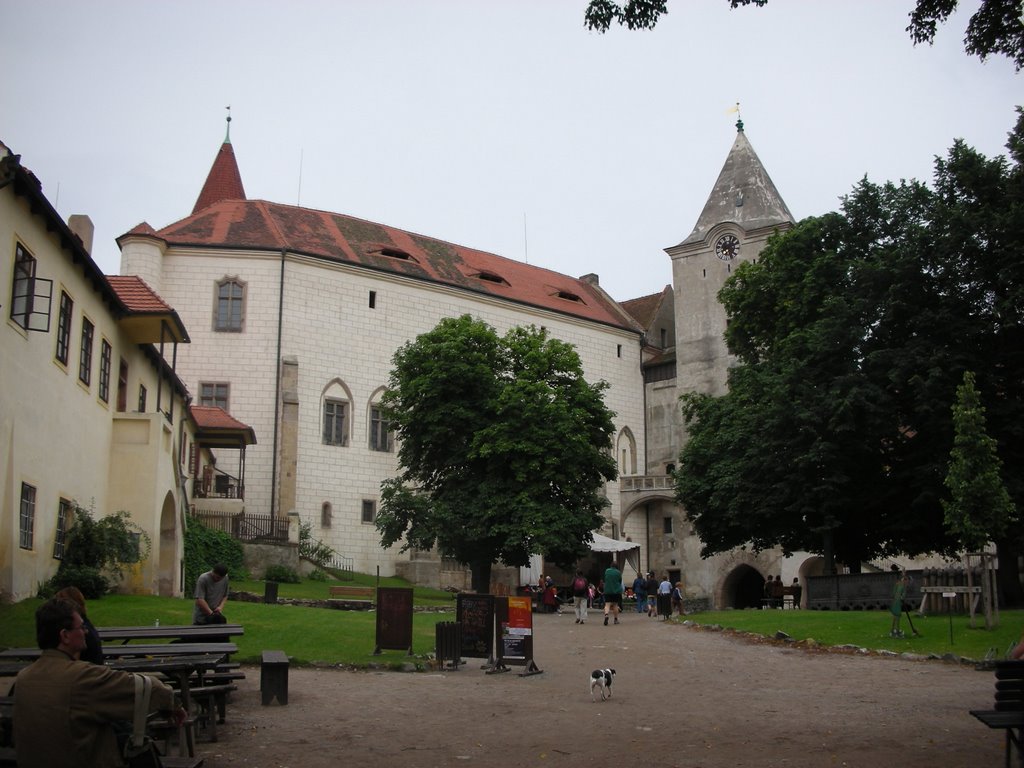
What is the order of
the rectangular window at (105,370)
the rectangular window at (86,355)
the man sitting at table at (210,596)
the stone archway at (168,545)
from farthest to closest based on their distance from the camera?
1. the stone archway at (168,545)
2. the rectangular window at (105,370)
3. the rectangular window at (86,355)
4. the man sitting at table at (210,596)

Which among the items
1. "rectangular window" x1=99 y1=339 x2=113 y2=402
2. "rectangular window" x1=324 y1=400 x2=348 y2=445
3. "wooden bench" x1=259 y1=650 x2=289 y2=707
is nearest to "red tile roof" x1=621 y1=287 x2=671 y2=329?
"rectangular window" x1=324 y1=400 x2=348 y2=445

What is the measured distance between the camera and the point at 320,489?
52750mm

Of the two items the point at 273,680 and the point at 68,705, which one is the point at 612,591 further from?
the point at 68,705

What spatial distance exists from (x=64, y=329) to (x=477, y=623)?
454 inches

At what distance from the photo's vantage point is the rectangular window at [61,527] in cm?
2367

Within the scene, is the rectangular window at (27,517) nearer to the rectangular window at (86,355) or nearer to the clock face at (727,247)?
the rectangular window at (86,355)

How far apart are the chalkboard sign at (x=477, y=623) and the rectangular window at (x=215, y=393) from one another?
36.0 meters

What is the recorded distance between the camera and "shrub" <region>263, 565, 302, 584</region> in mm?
41531

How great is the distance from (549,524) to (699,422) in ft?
22.0

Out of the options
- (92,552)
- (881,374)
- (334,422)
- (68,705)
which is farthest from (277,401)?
(68,705)

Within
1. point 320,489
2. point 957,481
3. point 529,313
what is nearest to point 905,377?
point 957,481

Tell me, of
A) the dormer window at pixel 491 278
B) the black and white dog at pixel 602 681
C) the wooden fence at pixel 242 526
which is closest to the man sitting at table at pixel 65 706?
the black and white dog at pixel 602 681

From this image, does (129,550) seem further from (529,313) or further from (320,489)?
(529,313)

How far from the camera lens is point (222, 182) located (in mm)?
66875
